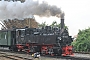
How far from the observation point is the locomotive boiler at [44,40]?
66.5 ft

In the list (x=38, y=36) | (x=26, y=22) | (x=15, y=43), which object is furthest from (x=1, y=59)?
(x=26, y=22)

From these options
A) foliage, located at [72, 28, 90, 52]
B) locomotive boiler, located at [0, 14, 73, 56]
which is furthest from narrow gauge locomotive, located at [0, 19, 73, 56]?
foliage, located at [72, 28, 90, 52]

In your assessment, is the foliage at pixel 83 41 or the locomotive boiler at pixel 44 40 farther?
the foliage at pixel 83 41

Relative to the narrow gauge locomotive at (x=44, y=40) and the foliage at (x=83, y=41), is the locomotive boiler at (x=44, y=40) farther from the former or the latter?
the foliage at (x=83, y=41)

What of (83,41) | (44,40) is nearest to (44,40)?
(44,40)

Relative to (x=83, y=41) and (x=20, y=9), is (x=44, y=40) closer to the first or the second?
(x=20, y=9)

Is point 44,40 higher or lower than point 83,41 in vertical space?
higher

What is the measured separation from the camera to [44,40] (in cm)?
2114

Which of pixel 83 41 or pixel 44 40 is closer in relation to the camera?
pixel 44 40

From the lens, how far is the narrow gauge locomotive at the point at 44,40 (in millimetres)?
20281

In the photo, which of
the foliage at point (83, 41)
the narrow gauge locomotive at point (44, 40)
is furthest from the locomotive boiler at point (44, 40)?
the foliage at point (83, 41)

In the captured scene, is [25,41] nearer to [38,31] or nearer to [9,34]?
[38,31]

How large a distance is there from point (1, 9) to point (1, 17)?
1192mm

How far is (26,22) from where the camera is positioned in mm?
53188
